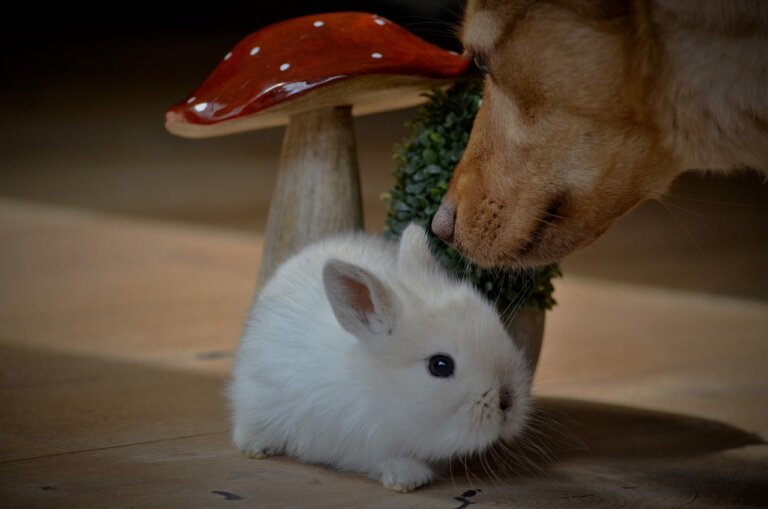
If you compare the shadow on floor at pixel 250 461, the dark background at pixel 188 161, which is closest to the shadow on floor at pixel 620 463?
the shadow on floor at pixel 250 461

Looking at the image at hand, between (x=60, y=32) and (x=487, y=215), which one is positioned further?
(x=60, y=32)

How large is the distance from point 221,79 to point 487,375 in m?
0.63

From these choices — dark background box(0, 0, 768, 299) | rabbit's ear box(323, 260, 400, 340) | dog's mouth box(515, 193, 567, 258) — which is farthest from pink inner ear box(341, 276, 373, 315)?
dark background box(0, 0, 768, 299)

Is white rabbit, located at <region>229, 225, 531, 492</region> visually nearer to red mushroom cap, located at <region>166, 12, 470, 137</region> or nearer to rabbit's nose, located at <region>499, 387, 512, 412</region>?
rabbit's nose, located at <region>499, 387, 512, 412</region>

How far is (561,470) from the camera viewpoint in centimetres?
146

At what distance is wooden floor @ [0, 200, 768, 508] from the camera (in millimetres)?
1357

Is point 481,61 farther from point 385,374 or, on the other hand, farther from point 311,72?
point 385,374

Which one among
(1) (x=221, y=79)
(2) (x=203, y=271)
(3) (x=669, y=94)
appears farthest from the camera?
(2) (x=203, y=271)

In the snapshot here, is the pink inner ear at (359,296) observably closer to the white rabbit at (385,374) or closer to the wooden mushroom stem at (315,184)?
the white rabbit at (385,374)

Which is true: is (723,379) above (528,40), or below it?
below

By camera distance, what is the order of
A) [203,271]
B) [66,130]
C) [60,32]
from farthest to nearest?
[60,32], [66,130], [203,271]

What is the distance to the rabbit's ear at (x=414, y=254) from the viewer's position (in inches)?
57.2

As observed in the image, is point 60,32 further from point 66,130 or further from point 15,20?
point 66,130

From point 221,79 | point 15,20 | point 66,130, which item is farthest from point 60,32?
point 221,79
